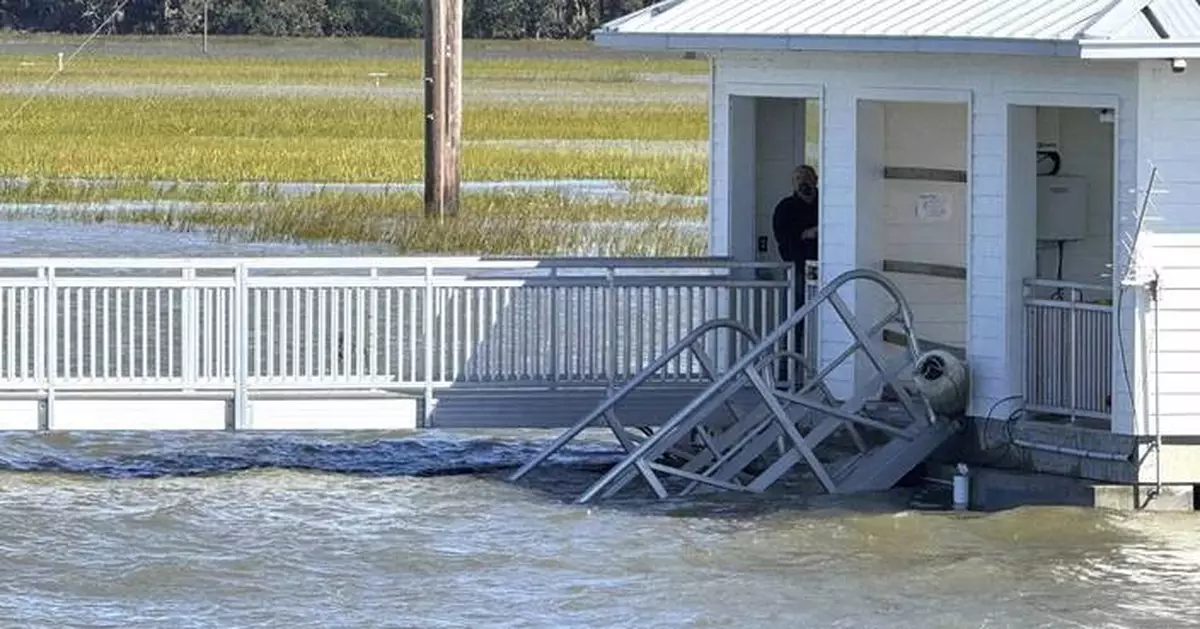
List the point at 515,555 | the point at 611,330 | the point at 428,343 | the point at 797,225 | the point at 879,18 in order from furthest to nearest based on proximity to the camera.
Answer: the point at 797,225 → the point at 611,330 → the point at 428,343 → the point at 879,18 → the point at 515,555

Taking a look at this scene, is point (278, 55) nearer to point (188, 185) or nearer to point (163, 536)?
point (188, 185)

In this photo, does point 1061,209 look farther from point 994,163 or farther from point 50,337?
point 50,337

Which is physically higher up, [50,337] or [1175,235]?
[1175,235]

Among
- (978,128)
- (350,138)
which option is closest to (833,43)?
(978,128)

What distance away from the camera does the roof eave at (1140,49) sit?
17141 mm

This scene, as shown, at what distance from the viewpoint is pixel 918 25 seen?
18.8 m

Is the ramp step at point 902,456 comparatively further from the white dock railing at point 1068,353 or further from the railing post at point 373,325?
the railing post at point 373,325

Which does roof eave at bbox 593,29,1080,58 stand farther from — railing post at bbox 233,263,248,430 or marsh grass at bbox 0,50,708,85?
marsh grass at bbox 0,50,708,85

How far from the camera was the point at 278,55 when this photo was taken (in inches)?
4050

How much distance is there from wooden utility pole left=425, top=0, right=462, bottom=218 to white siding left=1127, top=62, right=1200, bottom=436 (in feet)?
60.2

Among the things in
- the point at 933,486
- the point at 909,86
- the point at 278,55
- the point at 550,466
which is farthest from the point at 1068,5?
the point at 278,55

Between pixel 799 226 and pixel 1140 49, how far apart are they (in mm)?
3615

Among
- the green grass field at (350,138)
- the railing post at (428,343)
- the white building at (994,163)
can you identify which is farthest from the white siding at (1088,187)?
the green grass field at (350,138)

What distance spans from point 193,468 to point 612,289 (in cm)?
318
